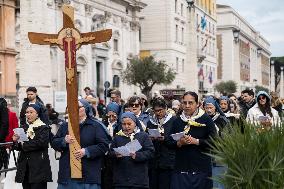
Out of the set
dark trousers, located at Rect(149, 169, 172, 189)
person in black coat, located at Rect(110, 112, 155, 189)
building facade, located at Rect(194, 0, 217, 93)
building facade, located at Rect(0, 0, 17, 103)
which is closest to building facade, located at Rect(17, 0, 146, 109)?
building facade, located at Rect(0, 0, 17, 103)

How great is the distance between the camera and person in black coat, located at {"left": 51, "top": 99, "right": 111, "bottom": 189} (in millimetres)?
7055

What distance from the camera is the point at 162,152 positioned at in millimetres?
8625

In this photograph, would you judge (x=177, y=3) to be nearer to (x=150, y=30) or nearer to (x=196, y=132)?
(x=150, y=30)

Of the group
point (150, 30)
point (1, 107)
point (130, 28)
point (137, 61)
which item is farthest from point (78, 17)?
point (1, 107)

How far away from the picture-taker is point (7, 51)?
3338 centimetres

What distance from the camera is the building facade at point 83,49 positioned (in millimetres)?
34406

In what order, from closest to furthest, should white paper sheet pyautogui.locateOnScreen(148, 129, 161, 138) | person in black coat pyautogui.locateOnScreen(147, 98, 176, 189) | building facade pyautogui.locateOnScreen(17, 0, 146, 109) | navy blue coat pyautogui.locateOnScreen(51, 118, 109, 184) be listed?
navy blue coat pyautogui.locateOnScreen(51, 118, 109, 184)
white paper sheet pyautogui.locateOnScreen(148, 129, 161, 138)
person in black coat pyautogui.locateOnScreen(147, 98, 176, 189)
building facade pyautogui.locateOnScreen(17, 0, 146, 109)

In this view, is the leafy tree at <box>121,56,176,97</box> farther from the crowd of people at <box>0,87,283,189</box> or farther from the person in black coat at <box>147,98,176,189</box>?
the crowd of people at <box>0,87,283,189</box>

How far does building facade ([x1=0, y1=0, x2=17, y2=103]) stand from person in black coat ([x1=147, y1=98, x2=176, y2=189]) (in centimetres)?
2545

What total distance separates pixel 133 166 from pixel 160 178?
160 centimetres

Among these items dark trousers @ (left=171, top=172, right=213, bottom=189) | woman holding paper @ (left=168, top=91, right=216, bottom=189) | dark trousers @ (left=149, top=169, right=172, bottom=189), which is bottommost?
dark trousers @ (left=149, top=169, right=172, bottom=189)

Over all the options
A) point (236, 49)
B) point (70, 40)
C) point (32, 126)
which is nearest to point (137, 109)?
point (32, 126)

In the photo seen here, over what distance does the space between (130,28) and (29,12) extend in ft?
60.1

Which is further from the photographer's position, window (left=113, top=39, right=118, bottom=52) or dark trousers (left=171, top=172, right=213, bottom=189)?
window (left=113, top=39, right=118, bottom=52)
